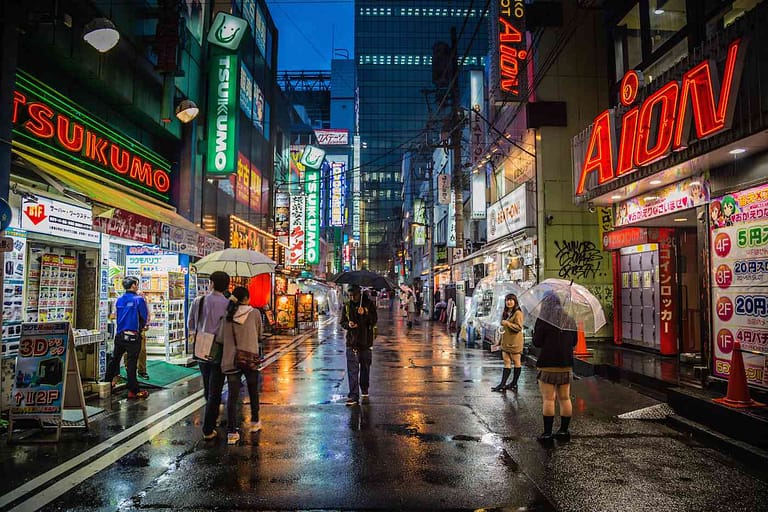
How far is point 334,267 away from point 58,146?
5838 centimetres

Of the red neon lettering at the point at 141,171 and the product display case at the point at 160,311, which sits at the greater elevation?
the red neon lettering at the point at 141,171

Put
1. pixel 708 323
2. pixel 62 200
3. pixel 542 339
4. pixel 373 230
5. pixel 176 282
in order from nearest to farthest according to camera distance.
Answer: pixel 542 339 < pixel 62 200 < pixel 708 323 < pixel 176 282 < pixel 373 230

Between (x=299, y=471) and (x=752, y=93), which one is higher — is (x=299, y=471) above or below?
below

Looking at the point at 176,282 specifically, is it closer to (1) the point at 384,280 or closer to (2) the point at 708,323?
(1) the point at 384,280

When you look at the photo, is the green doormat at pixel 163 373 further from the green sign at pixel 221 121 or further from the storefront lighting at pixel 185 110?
the green sign at pixel 221 121

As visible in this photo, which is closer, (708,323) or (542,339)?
(542,339)

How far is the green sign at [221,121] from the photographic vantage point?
16562mm

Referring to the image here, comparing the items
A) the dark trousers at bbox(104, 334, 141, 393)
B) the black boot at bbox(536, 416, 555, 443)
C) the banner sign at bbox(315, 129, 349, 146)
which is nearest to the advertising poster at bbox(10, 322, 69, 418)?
the dark trousers at bbox(104, 334, 141, 393)

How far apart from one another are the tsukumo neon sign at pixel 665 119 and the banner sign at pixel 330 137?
1490 inches

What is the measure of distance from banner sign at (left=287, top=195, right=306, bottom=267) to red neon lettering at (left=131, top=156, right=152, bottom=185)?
15.0 metres

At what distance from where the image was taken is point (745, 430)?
616 centimetres

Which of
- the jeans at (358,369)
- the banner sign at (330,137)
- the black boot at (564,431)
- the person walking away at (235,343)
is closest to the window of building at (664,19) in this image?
the black boot at (564,431)

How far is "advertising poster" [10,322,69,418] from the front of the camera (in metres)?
6.45

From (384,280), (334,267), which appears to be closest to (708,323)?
(384,280)
